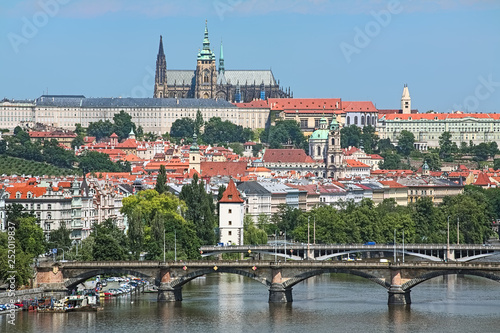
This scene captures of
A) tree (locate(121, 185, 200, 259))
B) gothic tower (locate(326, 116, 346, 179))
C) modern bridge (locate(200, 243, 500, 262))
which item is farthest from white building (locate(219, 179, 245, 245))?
gothic tower (locate(326, 116, 346, 179))

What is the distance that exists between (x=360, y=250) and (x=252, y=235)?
488 inches

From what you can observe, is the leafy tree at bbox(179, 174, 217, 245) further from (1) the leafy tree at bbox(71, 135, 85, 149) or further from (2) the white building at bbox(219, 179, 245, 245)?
(1) the leafy tree at bbox(71, 135, 85, 149)

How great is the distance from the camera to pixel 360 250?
86.5 m

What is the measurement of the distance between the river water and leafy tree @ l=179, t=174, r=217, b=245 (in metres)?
A: 9.58

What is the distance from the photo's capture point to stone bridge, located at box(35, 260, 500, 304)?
223 feet

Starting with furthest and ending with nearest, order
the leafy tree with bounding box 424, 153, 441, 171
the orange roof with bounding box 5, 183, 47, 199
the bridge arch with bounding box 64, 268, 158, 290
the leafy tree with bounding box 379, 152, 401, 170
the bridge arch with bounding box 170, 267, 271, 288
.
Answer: the leafy tree with bounding box 379, 152, 401, 170 → the leafy tree with bounding box 424, 153, 441, 171 → the orange roof with bounding box 5, 183, 47, 199 → the bridge arch with bounding box 170, 267, 271, 288 → the bridge arch with bounding box 64, 268, 158, 290

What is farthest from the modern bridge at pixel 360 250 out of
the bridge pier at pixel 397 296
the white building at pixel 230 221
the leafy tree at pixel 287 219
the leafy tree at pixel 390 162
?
the leafy tree at pixel 390 162

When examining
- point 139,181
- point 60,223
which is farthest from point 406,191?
point 60,223

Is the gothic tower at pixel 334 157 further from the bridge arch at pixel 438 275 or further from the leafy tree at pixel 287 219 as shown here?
the bridge arch at pixel 438 275

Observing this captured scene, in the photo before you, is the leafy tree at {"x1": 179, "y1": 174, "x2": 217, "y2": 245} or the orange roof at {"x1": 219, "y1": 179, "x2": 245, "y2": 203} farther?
the orange roof at {"x1": 219, "y1": 179, "x2": 245, "y2": 203}

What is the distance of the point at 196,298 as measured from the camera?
240ft

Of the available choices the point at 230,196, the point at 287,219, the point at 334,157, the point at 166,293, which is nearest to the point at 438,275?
the point at 166,293

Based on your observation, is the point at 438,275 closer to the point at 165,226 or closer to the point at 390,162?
the point at 165,226

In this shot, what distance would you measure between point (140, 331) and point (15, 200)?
24.1 m
